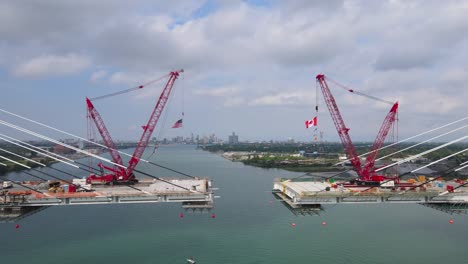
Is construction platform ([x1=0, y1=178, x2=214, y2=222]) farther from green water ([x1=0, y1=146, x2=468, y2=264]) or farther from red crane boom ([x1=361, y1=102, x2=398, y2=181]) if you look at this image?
red crane boom ([x1=361, y1=102, x2=398, y2=181])

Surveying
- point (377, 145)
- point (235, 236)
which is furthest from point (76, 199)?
point (377, 145)

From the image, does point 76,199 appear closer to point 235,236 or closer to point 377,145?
point 235,236

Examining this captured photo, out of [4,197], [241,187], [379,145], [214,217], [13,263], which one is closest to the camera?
[13,263]

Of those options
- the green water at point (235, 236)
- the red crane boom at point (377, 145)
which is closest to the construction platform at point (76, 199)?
the green water at point (235, 236)

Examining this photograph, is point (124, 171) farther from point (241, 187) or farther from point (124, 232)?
point (241, 187)

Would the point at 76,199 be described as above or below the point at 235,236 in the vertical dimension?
above

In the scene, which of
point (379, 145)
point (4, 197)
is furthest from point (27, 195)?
point (379, 145)

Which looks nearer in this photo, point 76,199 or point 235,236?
point 235,236

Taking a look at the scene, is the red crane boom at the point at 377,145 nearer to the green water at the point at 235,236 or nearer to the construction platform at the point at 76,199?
the green water at the point at 235,236

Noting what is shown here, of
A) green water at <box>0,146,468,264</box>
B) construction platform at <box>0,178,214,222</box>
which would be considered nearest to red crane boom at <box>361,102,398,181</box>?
green water at <box>0,146,468,264</box>
